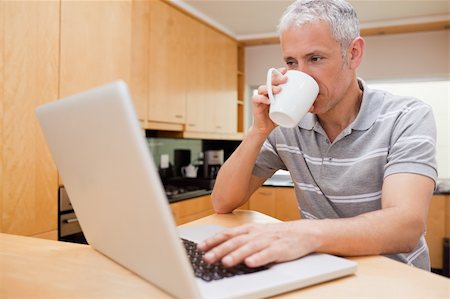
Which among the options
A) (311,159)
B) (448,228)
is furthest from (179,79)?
(448,228)

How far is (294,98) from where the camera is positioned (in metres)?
1.07

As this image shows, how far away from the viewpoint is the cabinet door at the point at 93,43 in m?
2.37

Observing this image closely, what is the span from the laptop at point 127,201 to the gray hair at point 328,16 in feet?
2.26

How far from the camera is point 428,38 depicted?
4.35 meters

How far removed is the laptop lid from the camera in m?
0.49

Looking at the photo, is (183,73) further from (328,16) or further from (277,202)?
(328,16)

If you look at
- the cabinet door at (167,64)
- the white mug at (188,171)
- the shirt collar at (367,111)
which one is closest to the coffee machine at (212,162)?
the white mug at (188,171)

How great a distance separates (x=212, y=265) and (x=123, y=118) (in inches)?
11.6

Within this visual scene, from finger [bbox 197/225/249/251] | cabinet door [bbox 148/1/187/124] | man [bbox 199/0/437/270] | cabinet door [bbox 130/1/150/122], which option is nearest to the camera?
finger [bbox 197/225/249/251]

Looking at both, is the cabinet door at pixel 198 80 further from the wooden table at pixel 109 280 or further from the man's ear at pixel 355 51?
the wooden table at pixel 109 280

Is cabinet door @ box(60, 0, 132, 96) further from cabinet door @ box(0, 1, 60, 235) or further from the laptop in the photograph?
the laptop

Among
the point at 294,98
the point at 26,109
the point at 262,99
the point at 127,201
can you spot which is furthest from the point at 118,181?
the point at 26,109

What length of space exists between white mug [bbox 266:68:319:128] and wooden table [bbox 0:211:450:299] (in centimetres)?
43

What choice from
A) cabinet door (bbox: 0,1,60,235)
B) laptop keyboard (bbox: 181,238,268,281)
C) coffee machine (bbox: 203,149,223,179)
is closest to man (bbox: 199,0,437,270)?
laptop keyboard (bbox: 181,238,268,281)
